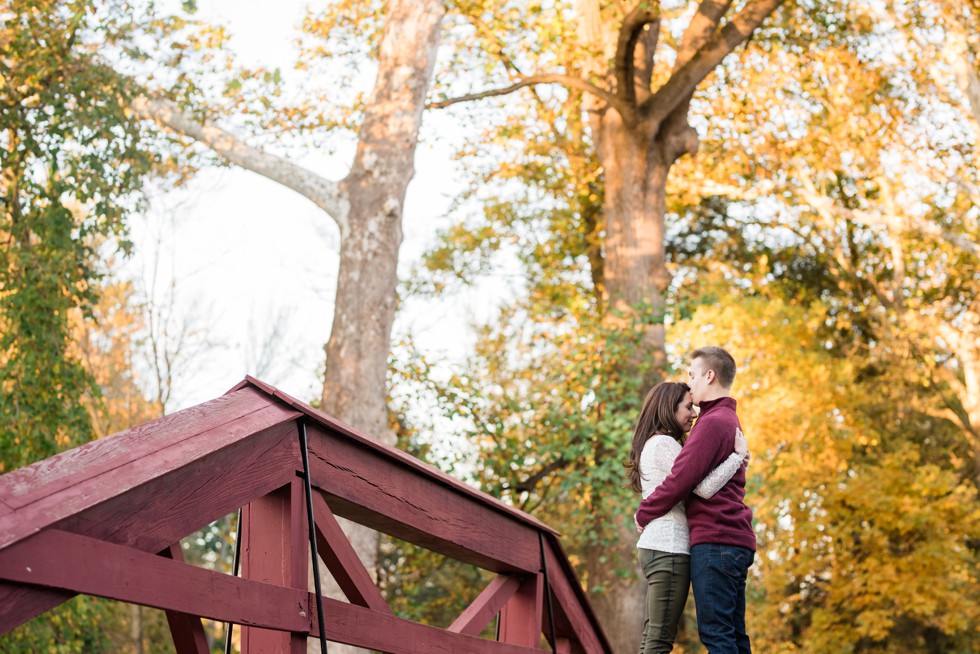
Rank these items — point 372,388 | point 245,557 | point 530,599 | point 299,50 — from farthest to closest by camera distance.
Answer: point 299,50
point 372,388
point 530,599
point 245,557

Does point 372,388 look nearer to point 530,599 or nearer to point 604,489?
point 604,489

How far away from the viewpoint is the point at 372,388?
738 centimetres

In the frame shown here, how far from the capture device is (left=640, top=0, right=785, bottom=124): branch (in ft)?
38.1

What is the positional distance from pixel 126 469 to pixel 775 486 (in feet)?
45.9

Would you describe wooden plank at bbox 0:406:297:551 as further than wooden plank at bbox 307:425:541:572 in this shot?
→ No

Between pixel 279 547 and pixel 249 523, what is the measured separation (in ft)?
0.47

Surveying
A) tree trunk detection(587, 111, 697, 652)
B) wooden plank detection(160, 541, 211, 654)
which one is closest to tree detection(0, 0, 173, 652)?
tree trunk detection(587, 111, 697, 652)

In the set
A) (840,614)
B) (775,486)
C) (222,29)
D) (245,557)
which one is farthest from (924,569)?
(245,557)

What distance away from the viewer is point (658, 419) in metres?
3.87

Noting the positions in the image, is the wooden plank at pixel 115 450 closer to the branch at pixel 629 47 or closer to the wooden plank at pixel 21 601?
the wooden plank at pixel 21 601

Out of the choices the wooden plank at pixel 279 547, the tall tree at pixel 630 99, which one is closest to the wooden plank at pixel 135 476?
the wooden plank at pixel 279 547

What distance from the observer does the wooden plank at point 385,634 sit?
2.45 metres

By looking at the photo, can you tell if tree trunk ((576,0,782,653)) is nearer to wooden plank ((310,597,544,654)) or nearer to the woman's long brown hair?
the woman's long brown hair

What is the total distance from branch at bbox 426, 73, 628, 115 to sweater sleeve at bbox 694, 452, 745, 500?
824 centimetres
